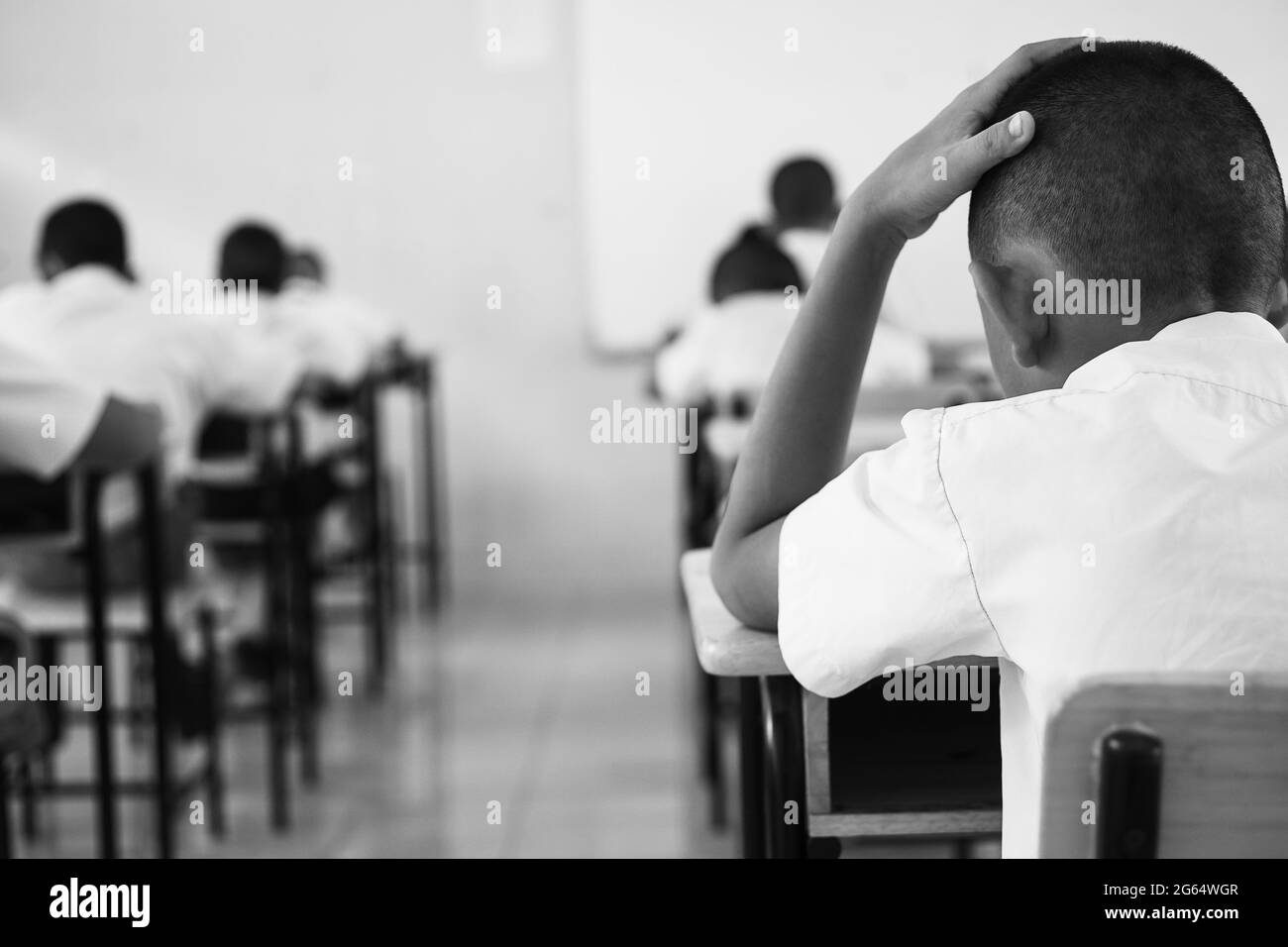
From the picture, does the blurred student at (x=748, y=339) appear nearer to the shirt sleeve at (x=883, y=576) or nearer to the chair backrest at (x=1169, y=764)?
the shirt sleeve at (x=883, y=576)

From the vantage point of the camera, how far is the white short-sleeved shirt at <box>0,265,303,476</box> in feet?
9.45

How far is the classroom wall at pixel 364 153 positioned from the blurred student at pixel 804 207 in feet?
5.11

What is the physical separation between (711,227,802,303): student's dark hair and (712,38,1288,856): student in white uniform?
2447 millimetres

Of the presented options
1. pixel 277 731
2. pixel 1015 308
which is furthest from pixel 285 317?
pixel 1015 308

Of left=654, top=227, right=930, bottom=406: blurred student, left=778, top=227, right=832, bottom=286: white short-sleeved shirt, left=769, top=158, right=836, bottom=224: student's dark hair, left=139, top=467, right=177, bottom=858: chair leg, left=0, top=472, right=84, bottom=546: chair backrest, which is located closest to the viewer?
left=0, top=472, right=84, bottom=546: chair backrest

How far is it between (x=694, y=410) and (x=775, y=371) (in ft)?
7.16

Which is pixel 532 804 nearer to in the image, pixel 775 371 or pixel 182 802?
pixel 182 802

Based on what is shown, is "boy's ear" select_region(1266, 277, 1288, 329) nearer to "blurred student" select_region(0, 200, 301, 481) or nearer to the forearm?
the forearm

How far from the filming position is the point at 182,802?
3.01m

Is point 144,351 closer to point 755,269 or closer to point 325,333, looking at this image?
point 325,333

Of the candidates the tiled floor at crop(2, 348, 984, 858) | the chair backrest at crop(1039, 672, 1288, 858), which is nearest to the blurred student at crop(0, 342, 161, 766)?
the tiled floor at crop(2, 348, 984, 858)

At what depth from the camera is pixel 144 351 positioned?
2910 mm

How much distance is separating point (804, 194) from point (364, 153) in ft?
7.09

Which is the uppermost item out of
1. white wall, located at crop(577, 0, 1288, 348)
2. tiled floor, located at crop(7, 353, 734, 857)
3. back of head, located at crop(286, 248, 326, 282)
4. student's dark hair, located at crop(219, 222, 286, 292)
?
white wall, located at crop(577, 0, 1288, 348)
